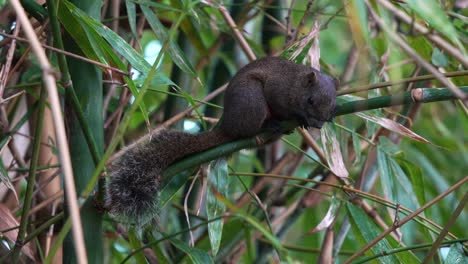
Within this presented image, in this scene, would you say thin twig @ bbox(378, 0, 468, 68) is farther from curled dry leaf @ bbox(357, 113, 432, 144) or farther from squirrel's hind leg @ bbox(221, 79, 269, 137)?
squirrel's hind leg @ bbox(221, 79, 269, 137)

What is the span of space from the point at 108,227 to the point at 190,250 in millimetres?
874

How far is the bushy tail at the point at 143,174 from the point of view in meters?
1.93

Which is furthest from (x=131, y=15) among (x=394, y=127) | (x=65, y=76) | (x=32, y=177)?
(x=394, y=127)

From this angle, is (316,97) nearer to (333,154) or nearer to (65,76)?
(333,154)

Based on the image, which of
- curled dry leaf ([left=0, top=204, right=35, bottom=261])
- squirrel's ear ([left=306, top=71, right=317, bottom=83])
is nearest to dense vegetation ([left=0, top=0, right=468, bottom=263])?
curled dry leaf ([left=0, top=204, right=35, bottom=261])

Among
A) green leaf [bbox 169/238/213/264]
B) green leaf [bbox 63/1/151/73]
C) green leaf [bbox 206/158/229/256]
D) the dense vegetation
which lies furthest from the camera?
green leaf [bbox 206/158/229/256]

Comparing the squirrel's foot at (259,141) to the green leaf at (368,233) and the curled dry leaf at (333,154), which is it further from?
the green leaf at (368,233)

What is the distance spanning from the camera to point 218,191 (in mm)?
2039

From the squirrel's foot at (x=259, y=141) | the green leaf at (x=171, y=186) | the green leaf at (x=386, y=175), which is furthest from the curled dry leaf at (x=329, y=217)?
the green leaf at (x=171, y=186)

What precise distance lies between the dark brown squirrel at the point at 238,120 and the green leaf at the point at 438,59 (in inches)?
13.7

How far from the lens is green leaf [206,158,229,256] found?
198 centimetres

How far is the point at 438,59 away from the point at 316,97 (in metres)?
0.48

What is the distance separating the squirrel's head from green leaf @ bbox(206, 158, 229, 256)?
56cm

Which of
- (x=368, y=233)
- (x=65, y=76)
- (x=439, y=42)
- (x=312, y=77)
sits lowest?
(x=368, y=233)
